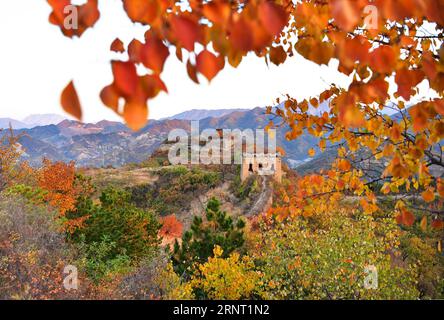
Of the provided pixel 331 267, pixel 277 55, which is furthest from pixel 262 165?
pixel 277 55

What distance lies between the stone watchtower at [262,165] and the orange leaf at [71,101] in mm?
31519

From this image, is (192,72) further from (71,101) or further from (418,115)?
(418,115)

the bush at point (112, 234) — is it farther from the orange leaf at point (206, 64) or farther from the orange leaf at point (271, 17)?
the orange leaf at point (271, 17)

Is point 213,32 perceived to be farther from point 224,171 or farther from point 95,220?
point 224,171

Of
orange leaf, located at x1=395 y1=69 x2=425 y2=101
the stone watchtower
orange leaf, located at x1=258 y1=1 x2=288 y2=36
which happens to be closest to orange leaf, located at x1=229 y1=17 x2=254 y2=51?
orange leaf, located at x1=258 y1=1 x2=288 y2=36

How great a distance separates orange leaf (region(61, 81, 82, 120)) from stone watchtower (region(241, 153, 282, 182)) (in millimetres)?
31519

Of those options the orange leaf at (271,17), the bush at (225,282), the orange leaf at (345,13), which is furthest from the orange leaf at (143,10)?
the bush at (225,282)

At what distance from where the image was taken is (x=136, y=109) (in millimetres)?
944

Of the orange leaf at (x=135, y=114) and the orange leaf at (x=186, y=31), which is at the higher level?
A: the orange leaf at (x=186, y=31)

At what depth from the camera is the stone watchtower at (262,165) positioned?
32531 mm

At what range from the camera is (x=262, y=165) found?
3356 cm

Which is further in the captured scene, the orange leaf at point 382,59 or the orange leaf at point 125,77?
the orange leaf at point 382,59
